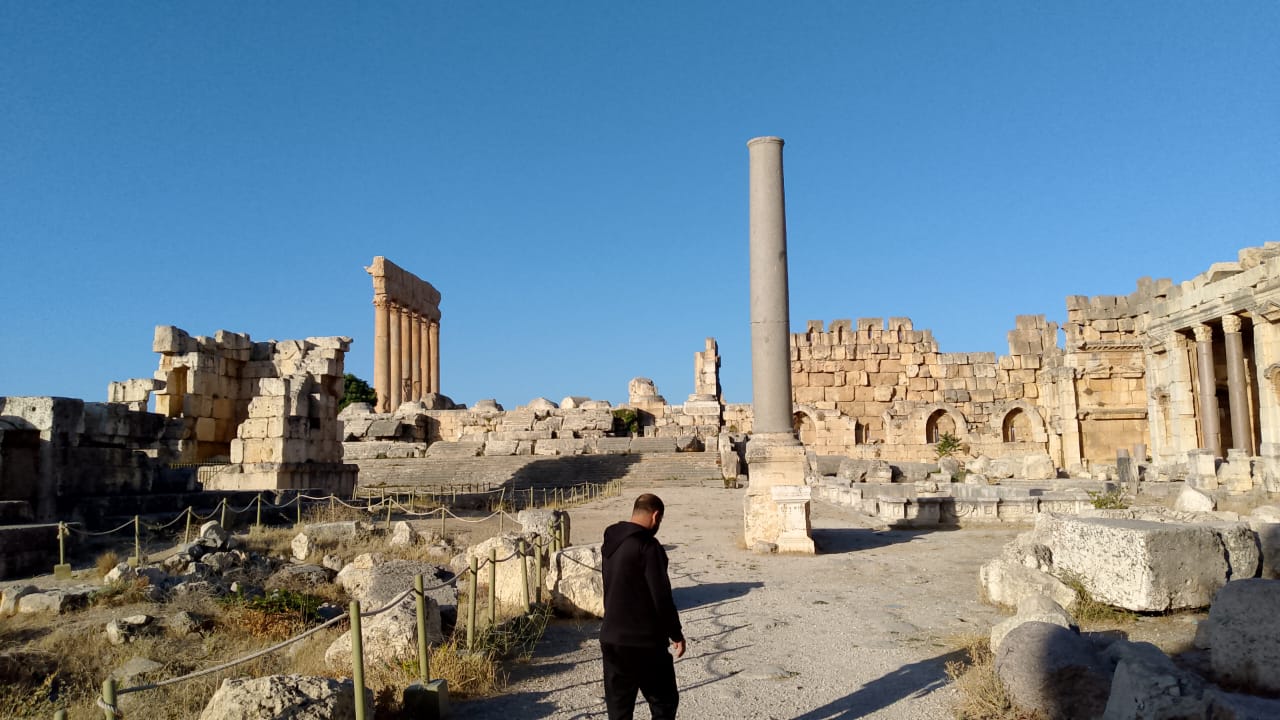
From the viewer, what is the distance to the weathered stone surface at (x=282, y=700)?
4.22 metres

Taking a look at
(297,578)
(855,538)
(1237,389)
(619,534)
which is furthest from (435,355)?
(619,534)

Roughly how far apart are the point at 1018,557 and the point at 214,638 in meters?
7.24

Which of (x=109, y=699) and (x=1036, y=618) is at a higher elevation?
(x=109, y=699)

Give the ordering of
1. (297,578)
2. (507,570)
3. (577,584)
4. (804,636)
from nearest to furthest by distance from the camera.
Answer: (804,636) < (577,584) < (507,570) < (297,578)

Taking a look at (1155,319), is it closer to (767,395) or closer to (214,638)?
(767,395)

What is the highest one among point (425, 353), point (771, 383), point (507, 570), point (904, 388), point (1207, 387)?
point (425, 353)

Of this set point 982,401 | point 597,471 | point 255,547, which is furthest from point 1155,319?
point 255,547

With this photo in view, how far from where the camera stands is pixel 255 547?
38.8ft

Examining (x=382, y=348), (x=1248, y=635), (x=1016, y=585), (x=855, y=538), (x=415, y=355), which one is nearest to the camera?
(x=1248, y=635)

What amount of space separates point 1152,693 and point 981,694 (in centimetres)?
137

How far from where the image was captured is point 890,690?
573cm

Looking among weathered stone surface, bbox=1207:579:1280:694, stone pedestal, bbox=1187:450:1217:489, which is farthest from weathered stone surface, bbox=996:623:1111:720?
stone pedestal, bbox=1187:450:1217:489

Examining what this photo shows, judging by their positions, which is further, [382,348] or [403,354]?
[403,354]

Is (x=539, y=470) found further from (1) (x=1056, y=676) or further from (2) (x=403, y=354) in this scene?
(1) (x=1056, y=676)
